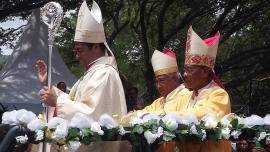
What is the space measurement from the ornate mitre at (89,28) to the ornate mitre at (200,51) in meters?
0.72

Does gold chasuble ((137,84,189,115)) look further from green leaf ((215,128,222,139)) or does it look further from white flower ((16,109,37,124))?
white flower ((16,109,37,124))

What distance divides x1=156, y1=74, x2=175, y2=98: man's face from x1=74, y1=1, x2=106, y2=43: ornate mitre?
1222 mm

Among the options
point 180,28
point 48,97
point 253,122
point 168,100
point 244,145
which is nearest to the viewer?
point 253,122

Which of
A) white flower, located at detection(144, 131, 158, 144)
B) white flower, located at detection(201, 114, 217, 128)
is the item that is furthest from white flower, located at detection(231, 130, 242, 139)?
white flower, located at detection(144, 131, 158, 144)

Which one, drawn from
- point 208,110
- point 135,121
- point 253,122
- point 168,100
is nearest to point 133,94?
point 168,100

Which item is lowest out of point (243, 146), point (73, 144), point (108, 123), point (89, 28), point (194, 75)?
point (243, 146)

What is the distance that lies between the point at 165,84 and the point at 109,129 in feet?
7.65

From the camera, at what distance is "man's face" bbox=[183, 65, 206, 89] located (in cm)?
442

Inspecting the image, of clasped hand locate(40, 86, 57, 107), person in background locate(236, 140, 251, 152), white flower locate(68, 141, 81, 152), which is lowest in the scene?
person in background locate(236, 140, 251, 152)

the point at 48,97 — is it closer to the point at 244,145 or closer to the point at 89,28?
the point at 89,28

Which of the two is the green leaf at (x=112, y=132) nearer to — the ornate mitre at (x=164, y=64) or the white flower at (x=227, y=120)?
the white flower at (x=227, y=120)

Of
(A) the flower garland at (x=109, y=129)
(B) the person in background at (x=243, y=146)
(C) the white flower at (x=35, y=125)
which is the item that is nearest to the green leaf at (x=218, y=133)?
(A) the flower garland at (x=109, y=129)

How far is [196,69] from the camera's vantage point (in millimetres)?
4461

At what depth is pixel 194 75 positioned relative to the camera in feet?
14.6
